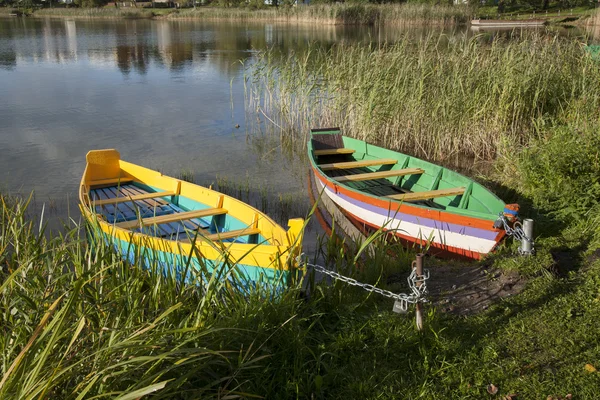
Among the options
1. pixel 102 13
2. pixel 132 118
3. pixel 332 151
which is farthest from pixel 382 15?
pixel 332 151

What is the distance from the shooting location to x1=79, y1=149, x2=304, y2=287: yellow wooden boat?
4230 millimetres

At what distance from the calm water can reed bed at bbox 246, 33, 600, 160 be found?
1.76 metres

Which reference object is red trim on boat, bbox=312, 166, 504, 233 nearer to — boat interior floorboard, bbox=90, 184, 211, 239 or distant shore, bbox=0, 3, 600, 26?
boat interior floorboard, bbox=90, 184, 211, 239

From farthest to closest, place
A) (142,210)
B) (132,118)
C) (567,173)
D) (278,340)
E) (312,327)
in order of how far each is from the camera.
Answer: (132,118) < (142,210) < (567,173) < (312,327) < (278,340)

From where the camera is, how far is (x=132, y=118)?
14.5 meters

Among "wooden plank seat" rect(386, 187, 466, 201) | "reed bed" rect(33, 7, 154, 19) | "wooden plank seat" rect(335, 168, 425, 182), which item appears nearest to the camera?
"wooden plank seat" rect(386, 187, 466, 201)

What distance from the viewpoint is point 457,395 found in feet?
10.8

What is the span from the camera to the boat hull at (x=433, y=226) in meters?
5.81

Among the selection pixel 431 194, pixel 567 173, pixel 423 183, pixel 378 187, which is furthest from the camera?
pixel 378 187

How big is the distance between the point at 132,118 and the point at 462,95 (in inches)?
334

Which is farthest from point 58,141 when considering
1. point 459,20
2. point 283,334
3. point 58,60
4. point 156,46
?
point 459,20

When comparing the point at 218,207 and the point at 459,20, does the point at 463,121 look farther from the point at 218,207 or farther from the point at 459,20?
the point at 459,20

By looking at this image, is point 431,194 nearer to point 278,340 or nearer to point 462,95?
point 462,95

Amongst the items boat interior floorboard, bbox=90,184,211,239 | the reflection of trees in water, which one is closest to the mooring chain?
boat interior floorboard, bbox=90,184,211,239
